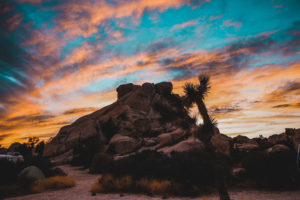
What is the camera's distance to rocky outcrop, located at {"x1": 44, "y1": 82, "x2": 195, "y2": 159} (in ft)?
101

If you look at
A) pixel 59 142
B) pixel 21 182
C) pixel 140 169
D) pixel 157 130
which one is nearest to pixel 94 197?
pixel 140 169

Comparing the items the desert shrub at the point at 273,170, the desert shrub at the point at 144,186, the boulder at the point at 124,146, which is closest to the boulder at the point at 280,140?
the desert shrub at the point at 273,170

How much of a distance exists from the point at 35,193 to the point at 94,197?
4437mm

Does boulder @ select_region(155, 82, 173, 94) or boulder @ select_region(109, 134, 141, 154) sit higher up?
boulder @ select_region(155, 82, 173, 94)

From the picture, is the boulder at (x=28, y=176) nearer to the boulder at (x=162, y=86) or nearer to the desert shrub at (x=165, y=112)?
the desert shrub at (x=165, y=112)

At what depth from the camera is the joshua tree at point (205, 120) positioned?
8.19 m

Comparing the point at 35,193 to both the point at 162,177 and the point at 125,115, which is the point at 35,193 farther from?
the point at 125,115

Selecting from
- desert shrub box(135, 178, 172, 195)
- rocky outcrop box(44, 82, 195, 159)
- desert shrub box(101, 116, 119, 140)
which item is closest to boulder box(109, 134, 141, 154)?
rocky outcrop box(44, 82, 195, 159)

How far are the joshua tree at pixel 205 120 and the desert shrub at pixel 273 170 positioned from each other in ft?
16.6

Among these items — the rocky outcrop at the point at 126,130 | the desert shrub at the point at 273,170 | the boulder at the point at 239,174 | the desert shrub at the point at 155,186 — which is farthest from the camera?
the rocky outcrop at the point at 126,130

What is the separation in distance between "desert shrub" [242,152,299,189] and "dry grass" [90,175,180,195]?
571 centimetres

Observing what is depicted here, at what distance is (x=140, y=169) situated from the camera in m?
14.2

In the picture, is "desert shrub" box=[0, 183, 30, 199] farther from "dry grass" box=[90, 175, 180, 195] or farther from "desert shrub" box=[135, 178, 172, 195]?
"desert shrub" box=[135, 178, 172, 195]

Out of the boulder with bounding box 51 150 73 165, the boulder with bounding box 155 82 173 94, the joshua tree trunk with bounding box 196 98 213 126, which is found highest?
the boulder with bounding box 155 82 173 94
